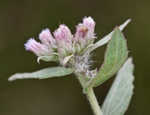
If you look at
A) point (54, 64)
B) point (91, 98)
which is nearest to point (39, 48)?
point (91, 98)

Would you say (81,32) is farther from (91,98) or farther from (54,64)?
(54,64)

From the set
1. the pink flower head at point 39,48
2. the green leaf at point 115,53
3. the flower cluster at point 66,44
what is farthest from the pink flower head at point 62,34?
the green leaf at point 115,53

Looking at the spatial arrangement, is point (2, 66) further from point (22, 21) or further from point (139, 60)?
point (139, 60)

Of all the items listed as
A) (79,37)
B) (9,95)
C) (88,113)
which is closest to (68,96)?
(88,113)

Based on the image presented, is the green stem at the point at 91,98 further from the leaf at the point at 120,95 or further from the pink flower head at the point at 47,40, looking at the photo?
the pink flower head at the point at 47,40

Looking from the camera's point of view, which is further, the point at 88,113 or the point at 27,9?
the point at 27,9

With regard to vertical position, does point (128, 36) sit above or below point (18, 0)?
below
